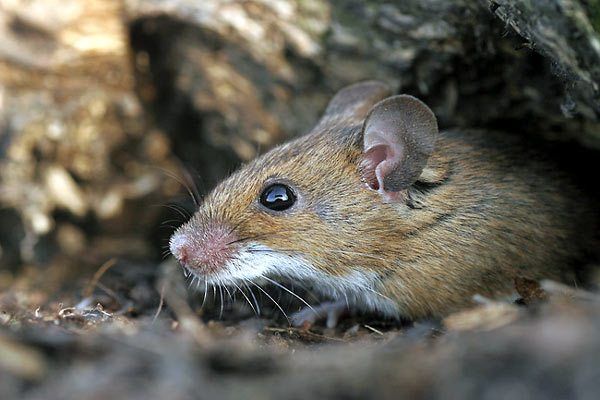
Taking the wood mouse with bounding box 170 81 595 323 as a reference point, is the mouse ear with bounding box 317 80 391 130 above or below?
above

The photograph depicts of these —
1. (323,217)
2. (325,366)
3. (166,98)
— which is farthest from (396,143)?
(166,98)

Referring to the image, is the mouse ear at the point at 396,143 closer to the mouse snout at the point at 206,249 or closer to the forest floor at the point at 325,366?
the mouse snout at the point at 206,249

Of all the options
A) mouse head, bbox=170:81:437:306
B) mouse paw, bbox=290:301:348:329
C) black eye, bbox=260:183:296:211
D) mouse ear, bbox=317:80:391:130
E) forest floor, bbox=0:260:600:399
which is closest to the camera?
forest floor, bbox=0:260:600:399

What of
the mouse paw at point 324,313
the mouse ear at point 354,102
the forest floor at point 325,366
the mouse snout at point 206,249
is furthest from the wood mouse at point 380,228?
the forest floor at point 325,366

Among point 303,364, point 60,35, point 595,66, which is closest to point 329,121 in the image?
point 595,66

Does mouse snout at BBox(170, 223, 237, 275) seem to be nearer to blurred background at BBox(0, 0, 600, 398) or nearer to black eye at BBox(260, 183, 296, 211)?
black eye at BBox(260, 183, 296, 211)

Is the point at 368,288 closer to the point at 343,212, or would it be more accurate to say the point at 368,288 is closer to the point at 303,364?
the point at 343,212

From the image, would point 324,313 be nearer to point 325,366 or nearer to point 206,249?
point 206,249

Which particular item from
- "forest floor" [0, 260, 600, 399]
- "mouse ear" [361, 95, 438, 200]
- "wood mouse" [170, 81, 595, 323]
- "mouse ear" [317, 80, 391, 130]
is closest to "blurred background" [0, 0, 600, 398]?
"mouse ear" [317, 80, 391, 130]
